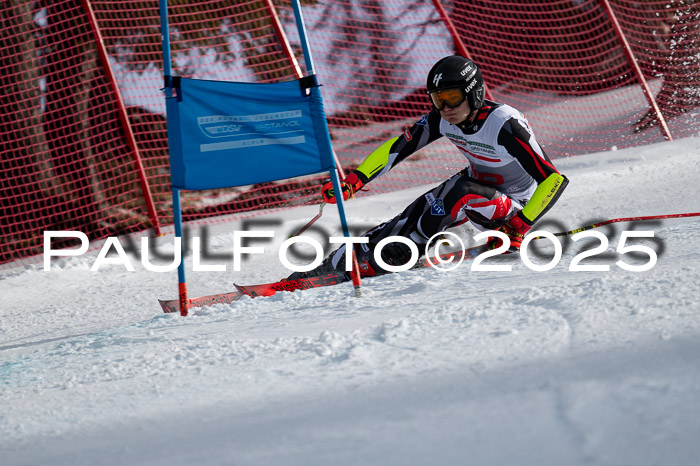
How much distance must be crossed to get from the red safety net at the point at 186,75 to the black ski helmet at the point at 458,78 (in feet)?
11.5

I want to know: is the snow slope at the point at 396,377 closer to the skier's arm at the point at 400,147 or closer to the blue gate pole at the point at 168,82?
the blue gate pole at the point at 168,82

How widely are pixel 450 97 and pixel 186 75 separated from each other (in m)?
5.93

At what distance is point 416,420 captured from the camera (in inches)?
80.0

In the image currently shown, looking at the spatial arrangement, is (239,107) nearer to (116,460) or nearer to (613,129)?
(116,460)

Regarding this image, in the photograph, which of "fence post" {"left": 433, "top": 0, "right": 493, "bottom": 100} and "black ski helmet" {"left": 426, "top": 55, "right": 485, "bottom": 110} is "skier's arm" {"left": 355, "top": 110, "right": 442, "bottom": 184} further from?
"fence post" {"left": 433, "top": 0, "right": 493, "bottom": 100}

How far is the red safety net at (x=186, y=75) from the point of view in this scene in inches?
325

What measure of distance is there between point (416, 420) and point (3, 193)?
7.98m

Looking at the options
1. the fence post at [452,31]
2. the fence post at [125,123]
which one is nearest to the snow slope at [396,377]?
the fence post at [125,123]

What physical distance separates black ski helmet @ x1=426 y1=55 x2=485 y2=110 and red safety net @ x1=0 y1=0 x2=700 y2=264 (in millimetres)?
3500

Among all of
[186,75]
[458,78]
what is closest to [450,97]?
[458,78]

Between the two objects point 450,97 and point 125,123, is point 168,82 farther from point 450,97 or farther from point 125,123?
point 125,123

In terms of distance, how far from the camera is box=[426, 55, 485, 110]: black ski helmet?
3.99 meters

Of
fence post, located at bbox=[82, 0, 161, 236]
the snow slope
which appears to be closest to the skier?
the snow slope

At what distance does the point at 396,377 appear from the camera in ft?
7.80
